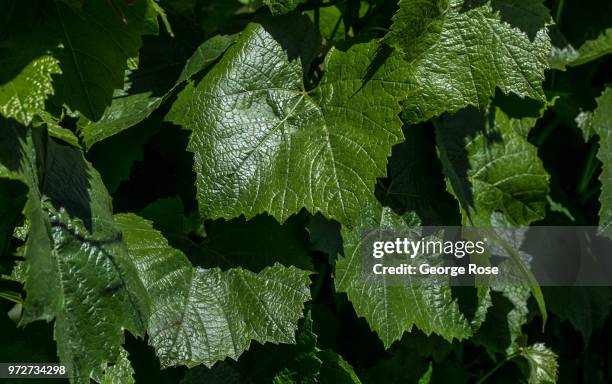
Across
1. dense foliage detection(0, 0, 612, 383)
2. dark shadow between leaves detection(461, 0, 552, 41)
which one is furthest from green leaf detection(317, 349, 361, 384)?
dark shadow between leaves detection(461, 0, 552, 41)

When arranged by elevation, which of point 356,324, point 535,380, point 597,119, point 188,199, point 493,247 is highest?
point 597,119

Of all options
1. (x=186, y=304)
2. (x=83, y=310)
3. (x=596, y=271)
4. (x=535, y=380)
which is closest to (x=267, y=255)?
(x=186, y=304)

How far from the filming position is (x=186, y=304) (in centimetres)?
160

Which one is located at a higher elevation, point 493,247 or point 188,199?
point 188,199

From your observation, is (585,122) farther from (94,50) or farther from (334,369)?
(94,50)

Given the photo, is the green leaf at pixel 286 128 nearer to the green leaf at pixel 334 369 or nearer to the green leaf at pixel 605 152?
the green leaf at pixel 334 369

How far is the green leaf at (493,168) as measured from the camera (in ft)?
6.28

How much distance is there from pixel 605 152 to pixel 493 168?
243 millimetres

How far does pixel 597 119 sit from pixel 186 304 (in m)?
0.99

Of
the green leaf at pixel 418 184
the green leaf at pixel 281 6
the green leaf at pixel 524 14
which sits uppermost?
the green leaf at pixel 524 14

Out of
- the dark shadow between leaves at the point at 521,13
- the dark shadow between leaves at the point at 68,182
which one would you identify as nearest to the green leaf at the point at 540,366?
the dark shadow between leaves at the point at 521,13

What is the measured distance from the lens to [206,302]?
162 cm

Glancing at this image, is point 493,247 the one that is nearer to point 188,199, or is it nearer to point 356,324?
point 356,324

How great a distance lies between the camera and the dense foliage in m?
1.39
